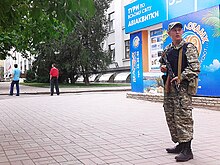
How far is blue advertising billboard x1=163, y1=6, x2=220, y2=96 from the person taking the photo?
34.0ft

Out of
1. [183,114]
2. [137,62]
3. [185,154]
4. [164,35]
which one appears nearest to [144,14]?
[164,35]

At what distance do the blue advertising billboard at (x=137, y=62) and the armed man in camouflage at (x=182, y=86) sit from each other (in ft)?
31.3

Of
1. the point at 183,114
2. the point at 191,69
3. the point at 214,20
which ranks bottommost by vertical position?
the point at 183,114

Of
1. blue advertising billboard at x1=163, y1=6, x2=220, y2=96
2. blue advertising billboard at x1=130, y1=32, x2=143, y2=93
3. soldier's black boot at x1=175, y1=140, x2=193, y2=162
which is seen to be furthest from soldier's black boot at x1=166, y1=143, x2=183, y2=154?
blue advertising billboard at x1=130, y1=32, x2=143, y2=93

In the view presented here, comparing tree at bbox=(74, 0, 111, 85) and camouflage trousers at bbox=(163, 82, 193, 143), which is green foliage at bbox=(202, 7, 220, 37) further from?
tree at bbox=(74, 0, 111, 85)

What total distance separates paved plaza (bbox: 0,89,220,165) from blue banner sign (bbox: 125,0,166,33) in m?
4.61

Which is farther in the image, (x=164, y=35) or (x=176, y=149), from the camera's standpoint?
(x=164, y=35)

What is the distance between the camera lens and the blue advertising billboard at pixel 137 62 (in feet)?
48.3

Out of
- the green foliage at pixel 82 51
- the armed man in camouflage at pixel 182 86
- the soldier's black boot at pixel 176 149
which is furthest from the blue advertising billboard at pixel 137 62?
the green foliage at pixel 82 51

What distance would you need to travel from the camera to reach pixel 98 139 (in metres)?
6.54

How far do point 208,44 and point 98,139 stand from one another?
5.81 meters

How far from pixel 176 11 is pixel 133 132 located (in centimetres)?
646

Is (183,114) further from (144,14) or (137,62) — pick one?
(137,62)

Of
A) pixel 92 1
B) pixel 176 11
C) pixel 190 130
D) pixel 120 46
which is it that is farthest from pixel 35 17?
pixel 120 46
